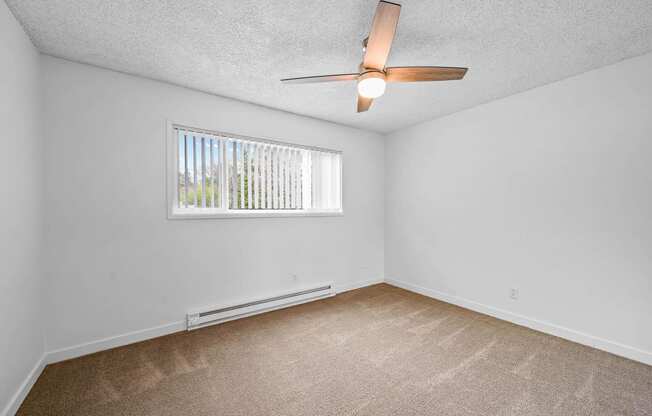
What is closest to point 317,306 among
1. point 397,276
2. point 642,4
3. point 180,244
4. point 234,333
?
point 234,333

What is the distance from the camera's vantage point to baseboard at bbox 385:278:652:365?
221 cm

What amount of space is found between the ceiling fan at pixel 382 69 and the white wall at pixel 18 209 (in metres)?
1.71

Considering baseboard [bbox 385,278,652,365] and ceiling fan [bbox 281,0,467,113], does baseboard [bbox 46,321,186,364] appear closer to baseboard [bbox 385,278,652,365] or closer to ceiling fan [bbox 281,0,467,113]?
ceiling fan [bbox 281,0,467,113]

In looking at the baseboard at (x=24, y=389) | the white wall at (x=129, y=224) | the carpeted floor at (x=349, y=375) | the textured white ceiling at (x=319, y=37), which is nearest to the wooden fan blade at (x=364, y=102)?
the textured white ceiling at (x=319, y=37)

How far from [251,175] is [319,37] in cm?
181

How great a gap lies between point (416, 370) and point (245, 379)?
1.30 m

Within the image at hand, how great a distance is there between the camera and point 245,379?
1.97 metres

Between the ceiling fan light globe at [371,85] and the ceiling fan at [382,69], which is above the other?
the ceiling fan at [382,69]

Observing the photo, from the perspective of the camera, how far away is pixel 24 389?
1.77 m

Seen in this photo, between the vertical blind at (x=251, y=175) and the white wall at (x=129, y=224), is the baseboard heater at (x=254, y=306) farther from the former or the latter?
the vertical blind at (x=251, y=175)

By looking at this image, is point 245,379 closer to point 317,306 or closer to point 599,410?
point 317,306

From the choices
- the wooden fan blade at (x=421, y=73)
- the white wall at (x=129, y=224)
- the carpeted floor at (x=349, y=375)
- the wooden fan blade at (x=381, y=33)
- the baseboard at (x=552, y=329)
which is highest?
the wooden fan blade at (x=381, y=33)

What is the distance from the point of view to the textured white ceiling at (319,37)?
167cm

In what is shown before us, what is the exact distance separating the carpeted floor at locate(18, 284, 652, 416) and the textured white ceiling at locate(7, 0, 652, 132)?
249 centimetres
